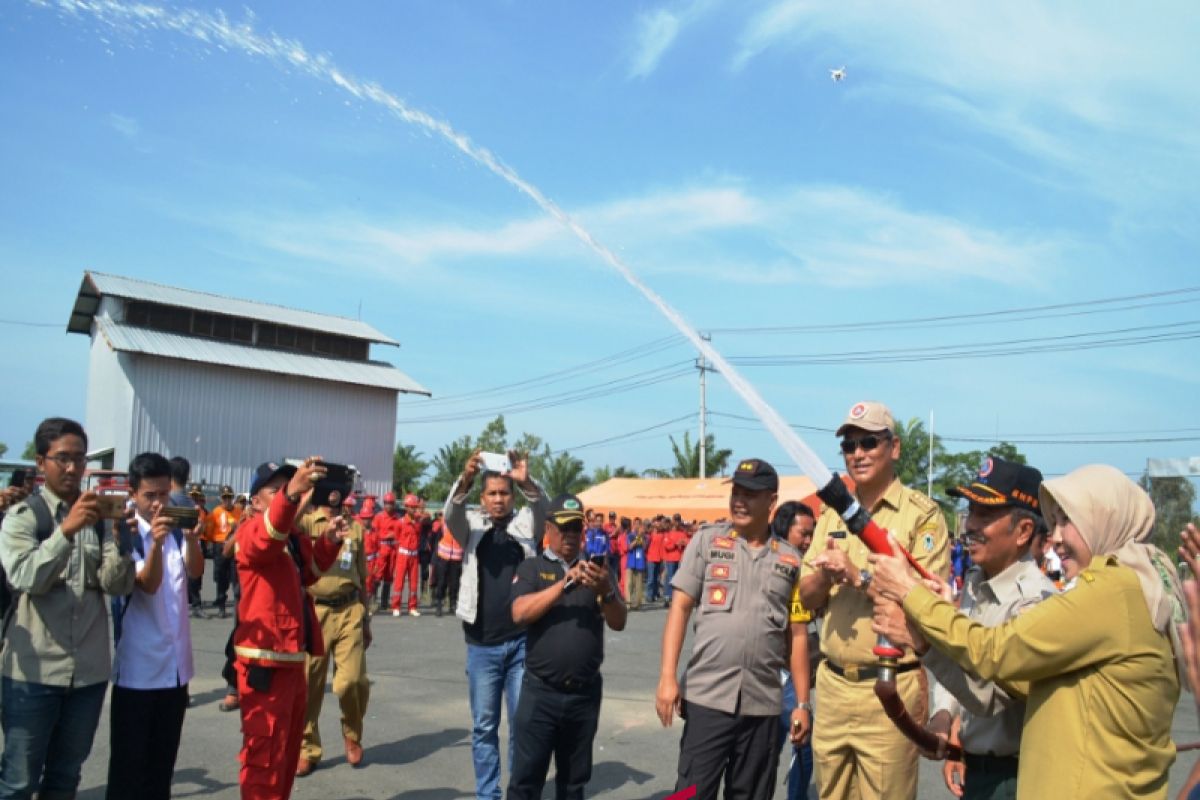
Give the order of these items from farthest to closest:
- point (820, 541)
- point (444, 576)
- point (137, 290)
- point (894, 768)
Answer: point (137, 290), point (444, 576), point (820, 541), point (894, 768)

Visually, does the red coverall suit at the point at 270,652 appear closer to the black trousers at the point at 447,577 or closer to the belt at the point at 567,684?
the belt at the point at 567,684

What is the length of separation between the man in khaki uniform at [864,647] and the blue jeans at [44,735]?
357 cm

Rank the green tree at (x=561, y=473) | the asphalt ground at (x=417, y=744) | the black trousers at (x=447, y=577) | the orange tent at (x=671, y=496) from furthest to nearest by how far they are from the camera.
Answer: the green tree at (x=561, y=473)
the orange tent at (x=671, y=496)
the black trousers at (x=447, y=577)
the asphalt ground at (x=417, y=744)

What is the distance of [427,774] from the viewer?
7262 mm

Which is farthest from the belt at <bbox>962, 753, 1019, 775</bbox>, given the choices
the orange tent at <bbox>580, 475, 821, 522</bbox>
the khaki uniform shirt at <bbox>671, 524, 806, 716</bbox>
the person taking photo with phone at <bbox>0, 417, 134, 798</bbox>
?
the orange tent at <bbox>580, 475, 821, 522</bbox>

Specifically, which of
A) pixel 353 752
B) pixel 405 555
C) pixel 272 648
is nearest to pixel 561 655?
pixel 272 648

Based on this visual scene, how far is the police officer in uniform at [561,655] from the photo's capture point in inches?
209

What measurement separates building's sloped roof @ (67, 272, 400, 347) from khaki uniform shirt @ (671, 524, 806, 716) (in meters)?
36.5

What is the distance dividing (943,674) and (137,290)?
1568 inches

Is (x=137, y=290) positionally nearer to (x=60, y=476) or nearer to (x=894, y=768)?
(x=60, y=476)

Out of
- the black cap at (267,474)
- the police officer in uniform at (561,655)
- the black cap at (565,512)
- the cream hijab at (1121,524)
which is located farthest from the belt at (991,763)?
the black cap at (267,474)

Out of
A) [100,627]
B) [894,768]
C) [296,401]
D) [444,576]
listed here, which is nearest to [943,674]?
[894,768]

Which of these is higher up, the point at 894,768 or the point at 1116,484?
the point at 1116,484

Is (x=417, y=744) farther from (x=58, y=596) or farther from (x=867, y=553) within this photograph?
(x=867, y=553)
